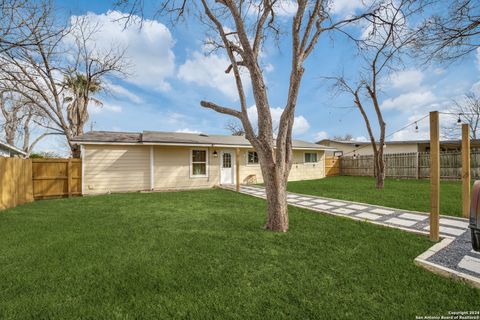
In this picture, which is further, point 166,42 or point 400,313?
point 166,42

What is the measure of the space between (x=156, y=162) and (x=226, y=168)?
Result: 150 inches

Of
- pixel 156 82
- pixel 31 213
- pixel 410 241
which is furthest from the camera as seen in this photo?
pixel 156 82

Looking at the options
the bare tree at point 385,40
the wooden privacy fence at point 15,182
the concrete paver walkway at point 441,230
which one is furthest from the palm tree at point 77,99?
the bare tree at point 385,40

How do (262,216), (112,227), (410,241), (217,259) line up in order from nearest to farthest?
(217,259) → (410,241) → (112,227) → (262,216)

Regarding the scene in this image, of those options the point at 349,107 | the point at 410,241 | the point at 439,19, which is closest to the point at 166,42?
the point at 439,19

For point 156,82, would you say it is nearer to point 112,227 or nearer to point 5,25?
point 5,25

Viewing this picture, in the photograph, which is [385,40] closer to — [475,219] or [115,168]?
[475,219]

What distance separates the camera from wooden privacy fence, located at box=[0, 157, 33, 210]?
600cm

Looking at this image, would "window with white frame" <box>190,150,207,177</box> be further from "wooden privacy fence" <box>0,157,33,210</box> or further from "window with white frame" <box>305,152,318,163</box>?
"window with white frame" <box>305,152,318,163</box>

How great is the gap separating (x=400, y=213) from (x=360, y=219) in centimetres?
137

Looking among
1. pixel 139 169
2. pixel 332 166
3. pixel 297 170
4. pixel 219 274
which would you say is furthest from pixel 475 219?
pixel 332 166

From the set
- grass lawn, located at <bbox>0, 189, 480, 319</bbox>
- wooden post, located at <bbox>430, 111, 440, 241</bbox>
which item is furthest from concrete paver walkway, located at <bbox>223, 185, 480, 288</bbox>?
wooden post, located at <bbox>430, 111, 440, 241</bbox>

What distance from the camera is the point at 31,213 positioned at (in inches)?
220

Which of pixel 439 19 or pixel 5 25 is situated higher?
pixel 439 19
